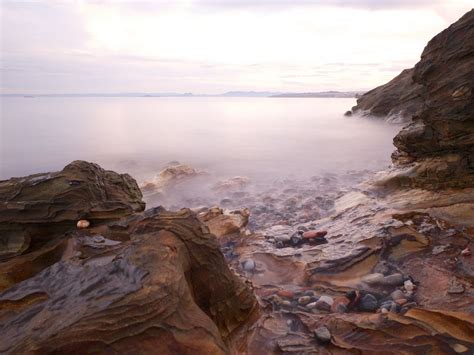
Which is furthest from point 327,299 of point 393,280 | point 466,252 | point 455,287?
point 466,252

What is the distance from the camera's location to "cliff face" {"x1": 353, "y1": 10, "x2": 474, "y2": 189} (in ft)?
22.5

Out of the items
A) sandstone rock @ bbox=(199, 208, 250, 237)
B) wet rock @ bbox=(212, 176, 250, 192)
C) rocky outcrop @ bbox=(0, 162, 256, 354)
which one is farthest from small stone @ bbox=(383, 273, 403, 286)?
wet rock @ bbox=(212, 176, 250, 192)

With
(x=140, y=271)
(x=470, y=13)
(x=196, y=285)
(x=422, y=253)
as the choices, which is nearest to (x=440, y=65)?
(x=470, y=13)

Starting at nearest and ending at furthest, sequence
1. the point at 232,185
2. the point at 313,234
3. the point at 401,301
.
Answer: the point at 401,301
the point at 313,234
the point at 232,185

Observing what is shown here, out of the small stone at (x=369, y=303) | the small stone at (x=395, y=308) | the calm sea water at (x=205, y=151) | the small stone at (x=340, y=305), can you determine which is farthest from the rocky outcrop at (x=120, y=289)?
the calm sea water at (x=205, y=151)

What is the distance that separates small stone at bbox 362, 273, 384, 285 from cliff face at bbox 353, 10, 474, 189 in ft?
9.84

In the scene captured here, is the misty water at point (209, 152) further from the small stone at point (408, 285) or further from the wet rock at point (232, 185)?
the small stone at point (408, 285)

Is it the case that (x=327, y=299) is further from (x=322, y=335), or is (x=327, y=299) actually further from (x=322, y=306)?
(x=322, y=335)

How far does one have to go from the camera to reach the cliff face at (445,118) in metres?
6.86

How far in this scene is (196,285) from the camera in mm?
3963

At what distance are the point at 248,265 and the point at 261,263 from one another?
0.91 ft

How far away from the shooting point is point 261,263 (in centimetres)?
607

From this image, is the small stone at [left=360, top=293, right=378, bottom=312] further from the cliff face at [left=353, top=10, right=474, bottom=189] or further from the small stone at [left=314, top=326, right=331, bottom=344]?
the cliff face at [left=353, top=10, right=474, bottom=189]

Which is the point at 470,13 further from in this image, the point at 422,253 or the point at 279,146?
the point at 279,146
